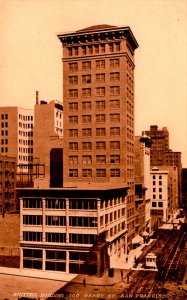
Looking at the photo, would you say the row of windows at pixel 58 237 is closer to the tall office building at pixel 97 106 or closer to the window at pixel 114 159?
the tall office building at pixel 97 106

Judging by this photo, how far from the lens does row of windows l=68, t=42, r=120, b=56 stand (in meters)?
82.4

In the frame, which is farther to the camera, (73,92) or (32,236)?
(73,92)

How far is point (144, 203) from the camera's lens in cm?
11112

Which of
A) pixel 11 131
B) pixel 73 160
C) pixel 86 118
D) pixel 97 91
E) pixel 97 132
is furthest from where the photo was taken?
pixel 11 131

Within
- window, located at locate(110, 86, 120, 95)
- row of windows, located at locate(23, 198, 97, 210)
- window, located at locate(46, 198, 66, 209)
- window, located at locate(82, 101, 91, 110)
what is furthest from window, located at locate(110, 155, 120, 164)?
window, located at locate(46, 198, 66, 209)

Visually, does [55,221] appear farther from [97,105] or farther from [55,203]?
[97,105]

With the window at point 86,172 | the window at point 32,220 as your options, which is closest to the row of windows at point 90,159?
the window at point 86,172

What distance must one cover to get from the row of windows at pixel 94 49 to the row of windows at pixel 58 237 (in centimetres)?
4025

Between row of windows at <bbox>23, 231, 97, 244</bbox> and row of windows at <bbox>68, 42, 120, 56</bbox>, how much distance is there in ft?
132

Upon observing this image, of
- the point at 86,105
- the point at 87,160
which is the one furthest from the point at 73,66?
the point at 87,160

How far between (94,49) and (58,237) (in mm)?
41214

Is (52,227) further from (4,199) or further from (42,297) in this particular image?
(4,199)

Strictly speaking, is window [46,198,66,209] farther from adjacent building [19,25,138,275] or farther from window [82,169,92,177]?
window [82,169,92,177]

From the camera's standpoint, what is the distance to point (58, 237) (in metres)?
64.0
